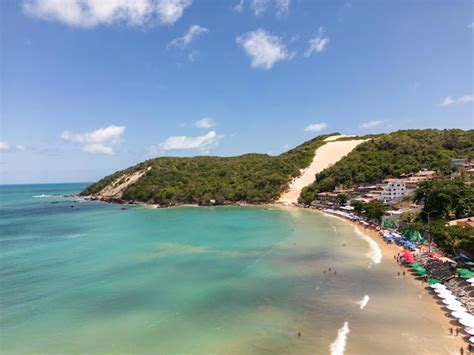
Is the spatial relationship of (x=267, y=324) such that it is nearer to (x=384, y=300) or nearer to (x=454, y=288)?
(x=384, y=300)

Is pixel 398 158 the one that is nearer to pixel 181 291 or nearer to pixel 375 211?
pixel 375 211

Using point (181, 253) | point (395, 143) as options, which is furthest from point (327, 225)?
point (395, 143)

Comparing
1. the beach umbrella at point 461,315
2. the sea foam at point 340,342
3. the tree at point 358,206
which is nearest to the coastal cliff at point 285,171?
the tree at point 358,206

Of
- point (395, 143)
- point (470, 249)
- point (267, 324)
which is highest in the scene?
point (395, 143)

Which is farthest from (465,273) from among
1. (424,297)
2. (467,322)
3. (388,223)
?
(388,223)

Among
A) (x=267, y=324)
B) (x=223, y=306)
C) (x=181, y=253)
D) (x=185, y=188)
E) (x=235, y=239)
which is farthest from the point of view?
(x=185, y=188)

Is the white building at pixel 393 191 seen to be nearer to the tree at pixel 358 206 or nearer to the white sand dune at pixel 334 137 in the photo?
the tree at pixel 358 206
